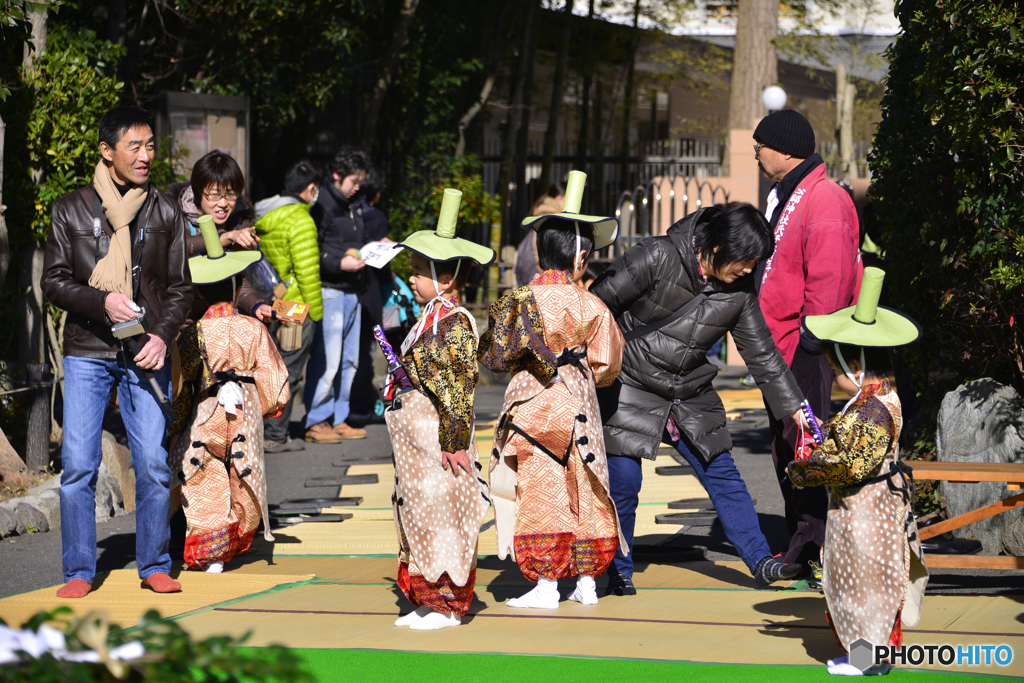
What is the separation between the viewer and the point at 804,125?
502 centimetres

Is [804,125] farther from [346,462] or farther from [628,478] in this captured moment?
[346,462]

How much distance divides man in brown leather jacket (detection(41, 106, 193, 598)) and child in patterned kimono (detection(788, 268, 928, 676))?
2.60 m

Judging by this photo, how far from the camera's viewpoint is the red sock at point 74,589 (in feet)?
14.7

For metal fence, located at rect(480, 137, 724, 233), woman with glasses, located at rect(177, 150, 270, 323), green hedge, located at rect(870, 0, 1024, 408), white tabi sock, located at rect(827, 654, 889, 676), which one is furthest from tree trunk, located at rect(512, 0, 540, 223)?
white tabi sock, located at rect(827, 654, 889, 676)

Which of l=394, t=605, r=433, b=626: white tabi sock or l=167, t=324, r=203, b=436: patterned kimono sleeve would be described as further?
l=167, t=324, r=203, b=436: patterned kimono sleeve

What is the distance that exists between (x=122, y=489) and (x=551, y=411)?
330 cm

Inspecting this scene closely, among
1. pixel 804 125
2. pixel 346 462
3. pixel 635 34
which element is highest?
pixel 635 34

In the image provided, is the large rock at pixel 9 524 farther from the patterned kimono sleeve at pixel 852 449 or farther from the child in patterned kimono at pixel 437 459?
the patterned kimono sleeve at pixel 852 449

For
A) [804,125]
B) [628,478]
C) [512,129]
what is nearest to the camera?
[628,478]

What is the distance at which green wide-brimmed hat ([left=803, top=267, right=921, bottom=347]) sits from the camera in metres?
3.63

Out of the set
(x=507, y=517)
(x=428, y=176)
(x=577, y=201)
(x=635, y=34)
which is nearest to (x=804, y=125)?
(x=577, y=201)

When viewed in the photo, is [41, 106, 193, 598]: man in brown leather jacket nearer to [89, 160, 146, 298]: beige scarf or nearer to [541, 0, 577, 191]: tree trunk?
[89, 160, 146, 298]: beige scarf

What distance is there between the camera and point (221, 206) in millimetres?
5672

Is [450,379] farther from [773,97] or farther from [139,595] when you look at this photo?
[773,97]
